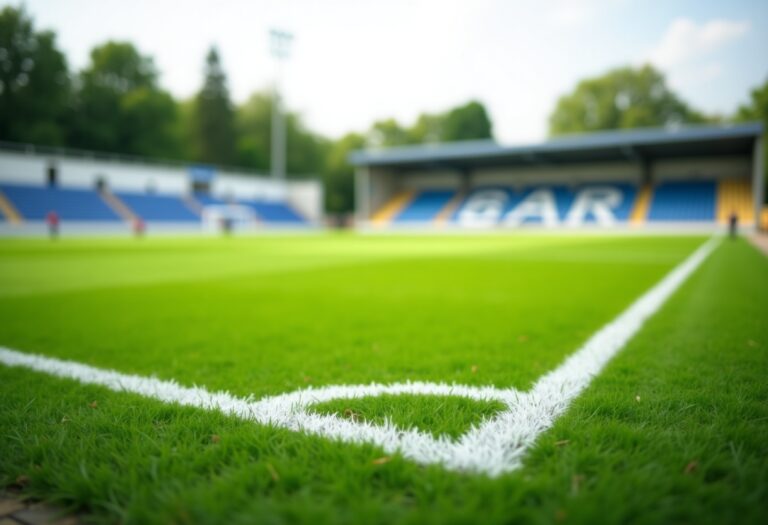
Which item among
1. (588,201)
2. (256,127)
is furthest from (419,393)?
(256,127)

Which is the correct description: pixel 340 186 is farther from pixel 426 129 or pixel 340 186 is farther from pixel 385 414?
pixel 385 414

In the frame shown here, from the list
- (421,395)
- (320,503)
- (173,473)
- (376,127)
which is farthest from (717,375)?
(376,127)

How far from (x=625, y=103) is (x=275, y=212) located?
42357 mm

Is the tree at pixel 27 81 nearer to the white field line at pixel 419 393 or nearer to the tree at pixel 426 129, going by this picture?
the tree at pixel 426 129

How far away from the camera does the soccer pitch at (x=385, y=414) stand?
1.32 metres

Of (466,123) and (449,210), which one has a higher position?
(466,123)

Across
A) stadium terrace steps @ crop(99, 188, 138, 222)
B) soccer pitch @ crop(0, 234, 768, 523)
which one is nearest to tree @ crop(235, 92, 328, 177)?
stadium terrace steps @ crop(99, 188, 138, 222)

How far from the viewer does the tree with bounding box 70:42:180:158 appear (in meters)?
44.7

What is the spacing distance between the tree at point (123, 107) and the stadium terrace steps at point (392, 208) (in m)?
25.4

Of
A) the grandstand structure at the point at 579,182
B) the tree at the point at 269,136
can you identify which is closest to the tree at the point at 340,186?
the tree at the point at 269,136

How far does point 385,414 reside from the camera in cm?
196

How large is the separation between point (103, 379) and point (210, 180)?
42895 millimetres

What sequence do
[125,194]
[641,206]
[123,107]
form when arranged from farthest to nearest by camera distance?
[123,107], [125,194], [641,206]

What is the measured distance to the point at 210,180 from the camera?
138ft
